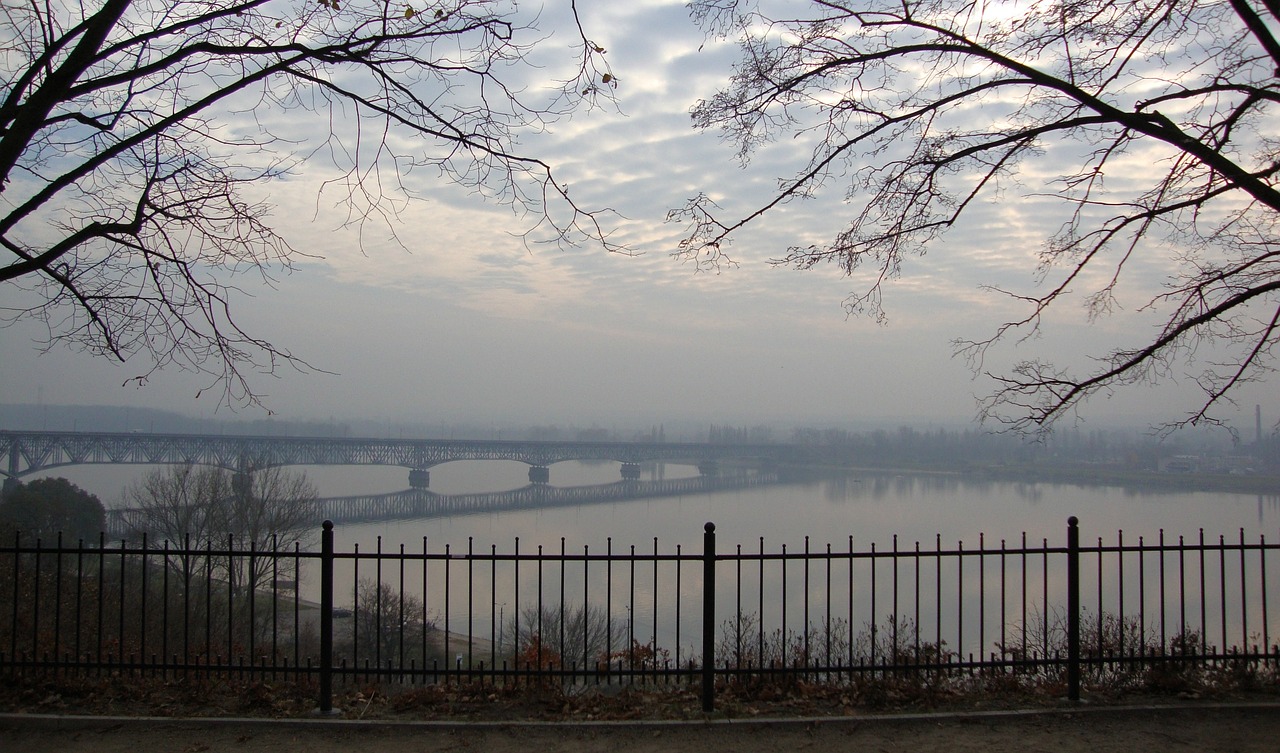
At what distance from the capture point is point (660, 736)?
5.42 metres

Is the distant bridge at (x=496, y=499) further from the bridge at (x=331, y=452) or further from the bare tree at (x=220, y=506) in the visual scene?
the bare tree at (x=220, y=506)

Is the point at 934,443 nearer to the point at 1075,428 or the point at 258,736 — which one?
the point at 1075,428

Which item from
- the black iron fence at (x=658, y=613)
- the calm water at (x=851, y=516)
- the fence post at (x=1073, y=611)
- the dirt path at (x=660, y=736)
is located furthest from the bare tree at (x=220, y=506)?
the fence post at (x=1073, y=611)

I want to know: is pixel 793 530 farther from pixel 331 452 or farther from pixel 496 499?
pixel 331 452

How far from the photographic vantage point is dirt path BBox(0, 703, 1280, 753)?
17.1ft

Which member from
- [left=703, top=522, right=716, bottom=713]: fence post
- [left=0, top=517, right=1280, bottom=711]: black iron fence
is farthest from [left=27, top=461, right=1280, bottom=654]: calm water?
[left=703, top=522, right=716, bottom=713]: fence post

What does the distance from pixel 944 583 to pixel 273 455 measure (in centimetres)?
3422

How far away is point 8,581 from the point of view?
1388 centimetres

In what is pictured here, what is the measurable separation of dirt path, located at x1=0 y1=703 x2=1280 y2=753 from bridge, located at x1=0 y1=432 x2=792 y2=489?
30590mm

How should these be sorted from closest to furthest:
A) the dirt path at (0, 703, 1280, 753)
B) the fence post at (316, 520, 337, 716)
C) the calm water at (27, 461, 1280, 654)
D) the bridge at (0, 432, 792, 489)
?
the dirt path at (0, 703, 1280, 753), the fence post at (316, 520, 337, 716), the calm water at (27, 461, 1280, 654), the bridge at (0, 432, 792, 489)

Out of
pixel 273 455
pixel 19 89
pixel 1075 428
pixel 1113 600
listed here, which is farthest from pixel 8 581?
pixel 273 455

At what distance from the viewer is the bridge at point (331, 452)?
37.6m

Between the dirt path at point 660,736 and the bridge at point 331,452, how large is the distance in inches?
1204

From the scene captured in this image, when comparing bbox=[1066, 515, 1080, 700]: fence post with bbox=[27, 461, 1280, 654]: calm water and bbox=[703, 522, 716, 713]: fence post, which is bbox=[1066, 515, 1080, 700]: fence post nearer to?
bbox=[703, 522, 716, 713]: fence post
